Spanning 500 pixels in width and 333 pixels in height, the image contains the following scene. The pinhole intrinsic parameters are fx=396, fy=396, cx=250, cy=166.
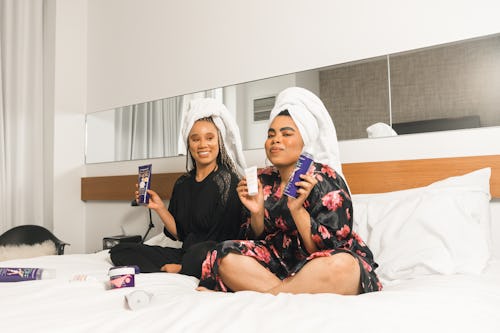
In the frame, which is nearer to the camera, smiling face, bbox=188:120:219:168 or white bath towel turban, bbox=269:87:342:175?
white bath towel turban, bbox=269:87:342:175

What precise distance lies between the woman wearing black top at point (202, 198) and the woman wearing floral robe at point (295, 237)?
0.21 metres

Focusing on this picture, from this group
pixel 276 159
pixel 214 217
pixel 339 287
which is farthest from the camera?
pixel 214 217

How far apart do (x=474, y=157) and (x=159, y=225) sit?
2.02 m

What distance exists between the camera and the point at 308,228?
4.66 ft

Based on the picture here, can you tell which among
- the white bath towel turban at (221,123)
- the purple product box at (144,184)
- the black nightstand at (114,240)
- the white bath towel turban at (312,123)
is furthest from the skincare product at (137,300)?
the black nightstand at (114,240)

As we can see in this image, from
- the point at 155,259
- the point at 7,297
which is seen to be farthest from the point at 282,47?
the point at 7,297

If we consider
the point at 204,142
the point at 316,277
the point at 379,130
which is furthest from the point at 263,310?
the point at 379,130

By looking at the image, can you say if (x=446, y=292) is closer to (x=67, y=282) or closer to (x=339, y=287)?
(x=339, y=287)

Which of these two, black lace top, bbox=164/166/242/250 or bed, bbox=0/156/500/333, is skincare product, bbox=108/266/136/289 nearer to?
bed, bbox=0/156/500/333

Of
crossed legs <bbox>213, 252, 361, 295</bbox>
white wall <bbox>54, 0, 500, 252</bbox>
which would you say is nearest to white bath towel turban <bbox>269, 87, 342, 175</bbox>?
white wall <bbox>54, 0, 500, 252</bbox>

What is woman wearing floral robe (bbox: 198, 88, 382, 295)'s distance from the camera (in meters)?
1.27

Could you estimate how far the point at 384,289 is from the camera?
52.9 inches

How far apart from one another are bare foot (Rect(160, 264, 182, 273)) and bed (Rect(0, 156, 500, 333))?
0.19m

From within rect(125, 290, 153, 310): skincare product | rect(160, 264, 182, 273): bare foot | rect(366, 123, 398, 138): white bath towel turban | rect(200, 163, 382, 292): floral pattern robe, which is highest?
rect(366, 123, 398, 138): white bath towel turban
